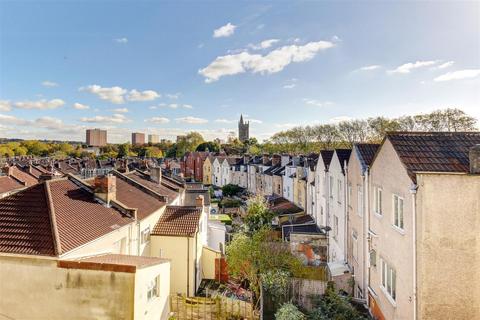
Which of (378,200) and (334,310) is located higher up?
(378,200)

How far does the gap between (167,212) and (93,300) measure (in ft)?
40.1

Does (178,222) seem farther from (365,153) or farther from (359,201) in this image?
(365,153)

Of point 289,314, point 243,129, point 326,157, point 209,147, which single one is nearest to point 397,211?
point 289,314

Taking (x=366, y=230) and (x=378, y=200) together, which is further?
(x=366, y=230)

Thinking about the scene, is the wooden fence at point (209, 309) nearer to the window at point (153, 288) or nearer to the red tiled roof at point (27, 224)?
the window at point (153, 288)

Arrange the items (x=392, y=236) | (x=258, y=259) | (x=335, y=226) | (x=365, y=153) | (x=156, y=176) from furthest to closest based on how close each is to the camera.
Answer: (x=156, y=176)
(x=335, y=226)
(x=258, y=259)
(x=365, y=153)
(x=392, y=236)

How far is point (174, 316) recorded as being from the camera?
1555 cm

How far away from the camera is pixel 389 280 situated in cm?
1233

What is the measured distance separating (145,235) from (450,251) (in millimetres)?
16162

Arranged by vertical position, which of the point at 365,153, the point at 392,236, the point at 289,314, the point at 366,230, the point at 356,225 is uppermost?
the point at 365,153

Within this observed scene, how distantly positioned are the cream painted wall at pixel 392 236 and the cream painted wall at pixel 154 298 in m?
9.51

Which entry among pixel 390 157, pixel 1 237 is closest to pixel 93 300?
pixel 1 237

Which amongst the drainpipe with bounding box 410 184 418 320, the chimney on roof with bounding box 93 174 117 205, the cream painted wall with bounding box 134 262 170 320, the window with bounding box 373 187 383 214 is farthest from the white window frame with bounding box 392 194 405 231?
the chimney on roof with bounding box 93 174 117 205

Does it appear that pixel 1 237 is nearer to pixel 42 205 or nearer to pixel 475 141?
pixel 42 205
